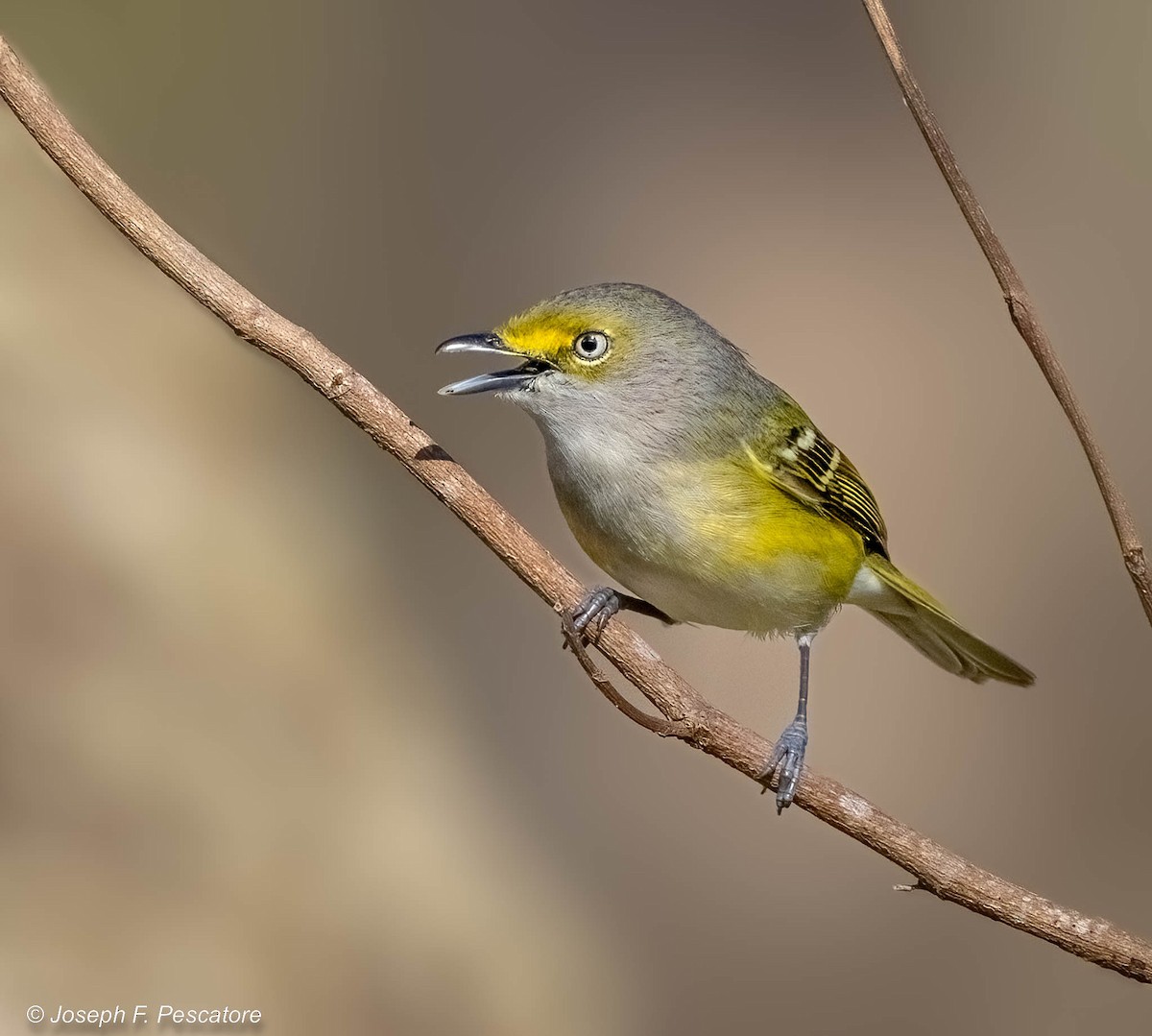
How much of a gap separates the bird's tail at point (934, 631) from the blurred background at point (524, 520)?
0.53 metres

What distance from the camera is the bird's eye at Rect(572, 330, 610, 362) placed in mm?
3730

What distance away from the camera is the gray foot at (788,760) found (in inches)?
134

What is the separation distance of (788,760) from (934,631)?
1.17 metres

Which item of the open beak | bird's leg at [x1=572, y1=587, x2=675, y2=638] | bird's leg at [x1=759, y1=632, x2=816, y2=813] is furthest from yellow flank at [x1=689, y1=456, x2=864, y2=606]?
the open beak

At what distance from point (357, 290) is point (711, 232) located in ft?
8.17

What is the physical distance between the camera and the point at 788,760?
12.3 ft

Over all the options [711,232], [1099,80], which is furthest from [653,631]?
[1099,80]

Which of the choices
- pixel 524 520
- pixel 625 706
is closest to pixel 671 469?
pixel 625 706

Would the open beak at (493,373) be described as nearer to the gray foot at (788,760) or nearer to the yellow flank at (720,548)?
the yellow flank at (720,548)

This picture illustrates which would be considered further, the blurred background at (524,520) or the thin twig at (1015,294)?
the blurred background at (524,520)

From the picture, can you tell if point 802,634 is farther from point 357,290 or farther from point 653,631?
point 357,290

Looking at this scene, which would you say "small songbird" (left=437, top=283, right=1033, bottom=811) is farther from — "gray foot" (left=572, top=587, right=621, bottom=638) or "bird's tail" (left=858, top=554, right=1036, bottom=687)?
"bird's tail" (left=858, top=554, right=1036, bottom=687)

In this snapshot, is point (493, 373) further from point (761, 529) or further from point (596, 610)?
point (761, 529)

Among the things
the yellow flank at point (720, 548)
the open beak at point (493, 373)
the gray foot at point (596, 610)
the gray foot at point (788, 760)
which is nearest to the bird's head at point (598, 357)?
the open beak at point (493, 373)
